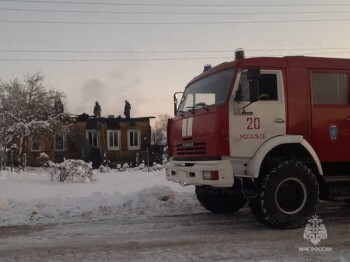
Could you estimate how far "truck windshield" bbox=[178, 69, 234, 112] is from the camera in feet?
24.3

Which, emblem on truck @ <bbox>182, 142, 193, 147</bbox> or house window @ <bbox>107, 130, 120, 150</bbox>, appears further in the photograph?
house window @ <bbox>107, 130, 120, 150</bbox>

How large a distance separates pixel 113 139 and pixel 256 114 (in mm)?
28577

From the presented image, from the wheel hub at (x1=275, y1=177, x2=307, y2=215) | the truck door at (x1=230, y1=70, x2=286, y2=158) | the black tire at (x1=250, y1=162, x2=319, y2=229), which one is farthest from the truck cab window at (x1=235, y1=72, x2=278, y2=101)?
the wheel hub at (x1=275, y1=177, x2=307, y2=215)

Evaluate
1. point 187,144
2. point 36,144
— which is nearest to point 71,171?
point 187,144

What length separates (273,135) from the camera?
24.1ft

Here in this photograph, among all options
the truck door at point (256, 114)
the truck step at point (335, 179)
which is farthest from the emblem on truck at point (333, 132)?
the truck door at point (256, 114)

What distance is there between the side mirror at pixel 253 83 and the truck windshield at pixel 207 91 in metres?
0.43

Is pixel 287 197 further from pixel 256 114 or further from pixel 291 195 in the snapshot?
pixel 256 114

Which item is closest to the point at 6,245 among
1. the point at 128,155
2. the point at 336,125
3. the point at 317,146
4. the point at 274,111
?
the point at 274,111

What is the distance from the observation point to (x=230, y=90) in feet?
23.8

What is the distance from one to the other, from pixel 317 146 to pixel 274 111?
1099mm

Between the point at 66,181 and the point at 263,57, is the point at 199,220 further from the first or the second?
the point at 66,181

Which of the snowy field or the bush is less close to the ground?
the bush

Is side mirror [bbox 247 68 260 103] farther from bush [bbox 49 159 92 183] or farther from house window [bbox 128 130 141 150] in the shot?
house window [bbox 128 130 141 150]
